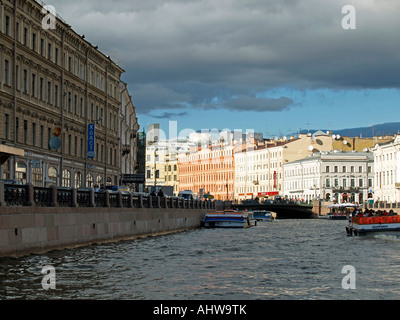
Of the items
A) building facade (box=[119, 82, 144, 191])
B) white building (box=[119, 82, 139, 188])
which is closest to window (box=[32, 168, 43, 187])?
building facade (box=[119, 82, 144, 191])

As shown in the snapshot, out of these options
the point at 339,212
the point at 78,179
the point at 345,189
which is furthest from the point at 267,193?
the point at 78,179

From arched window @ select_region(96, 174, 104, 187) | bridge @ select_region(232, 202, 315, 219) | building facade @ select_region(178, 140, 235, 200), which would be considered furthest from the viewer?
building facade @ select_region(178, 140, 235, 200)

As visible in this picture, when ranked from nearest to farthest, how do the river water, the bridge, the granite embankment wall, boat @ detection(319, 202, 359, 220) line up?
the river water → the granite embankment wall → boat @ detection(319, 202, 359, 220) → the bridge

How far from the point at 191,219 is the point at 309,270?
1586 inches

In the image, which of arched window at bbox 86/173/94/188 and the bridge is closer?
arched window at bbox 86/173/94/188

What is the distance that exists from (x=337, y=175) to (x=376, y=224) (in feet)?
310

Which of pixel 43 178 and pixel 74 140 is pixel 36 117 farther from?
pixel 74 140

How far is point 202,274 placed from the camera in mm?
22297

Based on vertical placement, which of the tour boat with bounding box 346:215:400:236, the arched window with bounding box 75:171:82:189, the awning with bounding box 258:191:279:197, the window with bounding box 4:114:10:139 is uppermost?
the window with bounding box 4:114:10:139

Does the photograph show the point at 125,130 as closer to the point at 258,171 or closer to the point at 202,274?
the point at 202,274

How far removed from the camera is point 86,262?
82.0 feet

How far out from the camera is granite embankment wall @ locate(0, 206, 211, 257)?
2470 cm

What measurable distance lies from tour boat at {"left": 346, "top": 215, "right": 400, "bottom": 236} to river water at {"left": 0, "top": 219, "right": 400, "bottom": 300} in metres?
12.9

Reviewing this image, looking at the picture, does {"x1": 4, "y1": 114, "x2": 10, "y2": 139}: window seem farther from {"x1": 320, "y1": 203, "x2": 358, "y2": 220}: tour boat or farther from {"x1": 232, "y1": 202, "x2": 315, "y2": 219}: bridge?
{"x1": 232, "y1": 202, "x2": 315, "y2": 219}: bridge
